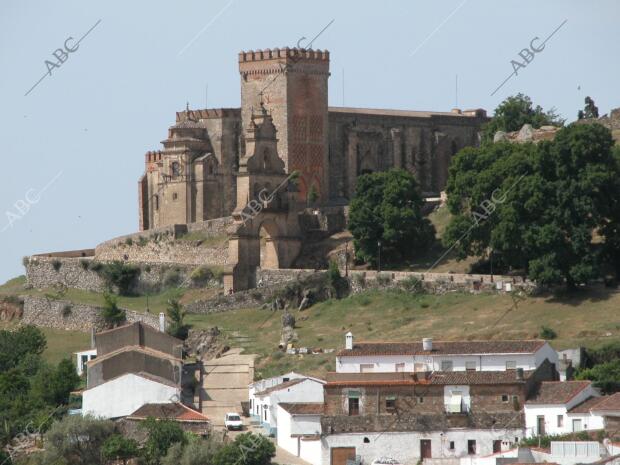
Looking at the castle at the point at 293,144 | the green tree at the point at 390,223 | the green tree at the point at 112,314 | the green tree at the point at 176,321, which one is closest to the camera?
the green tree at the point at 176,321

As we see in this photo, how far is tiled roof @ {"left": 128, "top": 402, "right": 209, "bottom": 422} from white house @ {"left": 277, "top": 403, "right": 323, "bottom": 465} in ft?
11.0

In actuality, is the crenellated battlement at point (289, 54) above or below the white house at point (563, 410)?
above

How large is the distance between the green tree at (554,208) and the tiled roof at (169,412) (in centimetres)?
1783

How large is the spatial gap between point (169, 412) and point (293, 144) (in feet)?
124

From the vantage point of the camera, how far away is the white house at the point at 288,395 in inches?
3627

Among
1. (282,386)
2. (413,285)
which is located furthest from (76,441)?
(413,285)

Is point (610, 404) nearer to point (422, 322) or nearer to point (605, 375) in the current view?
point (605, 375)

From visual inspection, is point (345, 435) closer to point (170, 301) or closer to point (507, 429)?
point (507, 429)

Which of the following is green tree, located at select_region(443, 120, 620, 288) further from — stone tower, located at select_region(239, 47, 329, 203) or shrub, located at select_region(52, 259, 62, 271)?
shrub, located at select_region(52, 259, 62, 271)

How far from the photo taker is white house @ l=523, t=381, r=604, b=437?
85.3 metres

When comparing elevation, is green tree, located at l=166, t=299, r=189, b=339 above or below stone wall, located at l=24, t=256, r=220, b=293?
below

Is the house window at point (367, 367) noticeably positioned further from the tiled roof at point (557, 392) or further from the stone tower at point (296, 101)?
the stone tower at point (296, 101)

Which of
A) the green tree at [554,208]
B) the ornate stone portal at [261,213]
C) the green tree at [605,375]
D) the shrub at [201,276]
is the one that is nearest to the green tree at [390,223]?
the ornate stone portal at [261,213]

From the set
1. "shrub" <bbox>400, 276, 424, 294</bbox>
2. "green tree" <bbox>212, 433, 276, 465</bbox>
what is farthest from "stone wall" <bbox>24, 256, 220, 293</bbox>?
"green tree" <bbox>212, 433, 276, 465</bbox>
